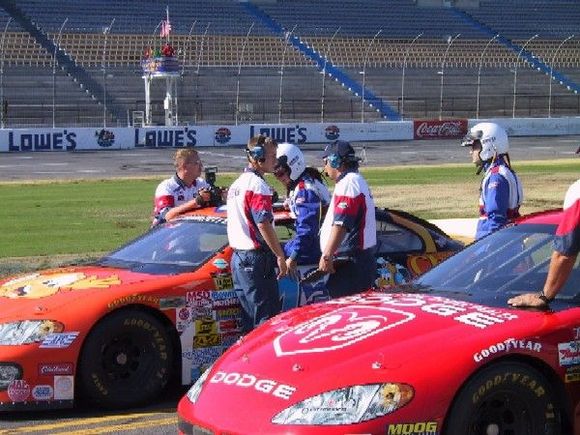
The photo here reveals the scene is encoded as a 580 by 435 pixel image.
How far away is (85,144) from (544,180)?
18887mm

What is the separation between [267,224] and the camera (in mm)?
7551

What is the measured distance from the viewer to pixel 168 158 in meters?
36.3

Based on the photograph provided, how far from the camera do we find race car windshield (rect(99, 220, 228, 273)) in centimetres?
805

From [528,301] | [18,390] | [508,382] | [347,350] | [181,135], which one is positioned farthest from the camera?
[181,135]

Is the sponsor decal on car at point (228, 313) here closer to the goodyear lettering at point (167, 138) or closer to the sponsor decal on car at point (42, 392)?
the sponsor decal on car at point (42, 392)

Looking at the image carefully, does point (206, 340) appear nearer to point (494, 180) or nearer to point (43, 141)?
A: point (494, 180)

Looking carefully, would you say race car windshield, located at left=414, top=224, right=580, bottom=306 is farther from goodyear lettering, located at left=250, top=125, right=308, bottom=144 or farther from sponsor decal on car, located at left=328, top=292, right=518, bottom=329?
goodyear lettering, located at left=250, top=125, right=308, bottom=144

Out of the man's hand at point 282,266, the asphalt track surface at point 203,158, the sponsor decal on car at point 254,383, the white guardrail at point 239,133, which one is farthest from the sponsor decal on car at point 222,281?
the white guardrail at point 239,133

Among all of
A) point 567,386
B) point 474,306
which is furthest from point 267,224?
point 567,386

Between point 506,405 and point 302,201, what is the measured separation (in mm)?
3157

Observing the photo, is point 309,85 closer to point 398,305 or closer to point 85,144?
point 85,144

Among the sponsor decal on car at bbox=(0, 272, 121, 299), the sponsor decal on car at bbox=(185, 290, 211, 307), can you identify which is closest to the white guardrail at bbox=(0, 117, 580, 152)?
the sponsor decal on car at bbox=(0, 272, 121, 299)

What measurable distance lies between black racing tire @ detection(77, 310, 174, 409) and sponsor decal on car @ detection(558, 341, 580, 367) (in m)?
2.98

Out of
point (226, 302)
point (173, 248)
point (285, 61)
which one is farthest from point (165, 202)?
point (285, 61)
